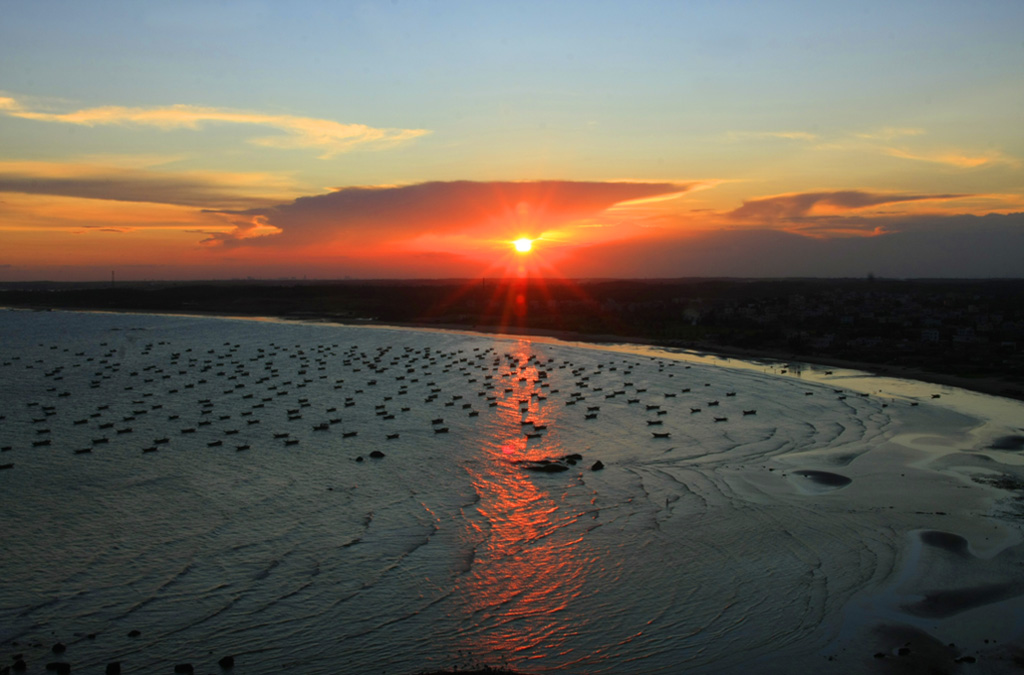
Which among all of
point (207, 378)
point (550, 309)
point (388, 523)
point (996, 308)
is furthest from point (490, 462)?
point (996, 308)

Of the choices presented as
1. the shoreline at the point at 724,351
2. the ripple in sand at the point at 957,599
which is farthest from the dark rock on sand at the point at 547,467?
the shoreline at the point at 724,351

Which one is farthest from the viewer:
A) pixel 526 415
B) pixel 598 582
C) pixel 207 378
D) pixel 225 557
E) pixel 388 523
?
pixel 207 378

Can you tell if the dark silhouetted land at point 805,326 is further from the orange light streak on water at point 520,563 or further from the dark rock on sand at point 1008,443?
the orange light streak on water at point 520,563

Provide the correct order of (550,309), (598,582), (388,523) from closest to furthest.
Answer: (598,582), (388,523), (550,309)

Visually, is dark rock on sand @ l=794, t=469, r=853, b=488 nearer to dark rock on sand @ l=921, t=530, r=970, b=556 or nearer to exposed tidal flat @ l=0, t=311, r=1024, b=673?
exposed tidal flat @ l=0, t=311, r=1024, b=673

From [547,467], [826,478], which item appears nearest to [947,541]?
[826,478]

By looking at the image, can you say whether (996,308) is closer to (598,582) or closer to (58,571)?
(598,582)

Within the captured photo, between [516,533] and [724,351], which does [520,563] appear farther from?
[724,351]

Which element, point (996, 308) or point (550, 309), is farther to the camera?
point (550, 309)
